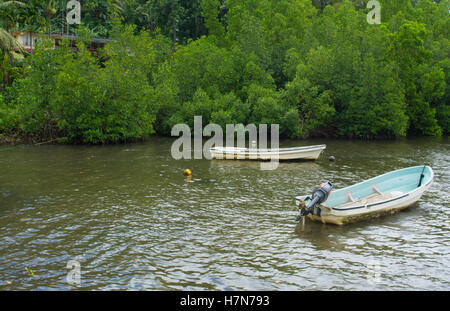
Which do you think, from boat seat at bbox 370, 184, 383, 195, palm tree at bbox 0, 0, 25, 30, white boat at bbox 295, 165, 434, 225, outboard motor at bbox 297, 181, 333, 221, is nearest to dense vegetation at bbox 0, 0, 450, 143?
palm tree at bbox 0, 0, 25, 30

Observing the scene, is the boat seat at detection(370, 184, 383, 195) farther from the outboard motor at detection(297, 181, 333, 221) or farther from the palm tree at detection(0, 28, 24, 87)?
the palm tree at detection(0, 28, 24, 87)

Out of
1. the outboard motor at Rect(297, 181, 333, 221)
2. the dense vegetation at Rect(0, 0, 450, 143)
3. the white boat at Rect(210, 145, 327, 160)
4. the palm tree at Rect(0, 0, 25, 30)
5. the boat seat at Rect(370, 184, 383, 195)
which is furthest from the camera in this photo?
the palm tree at Rect(0, 0, 25, 30)

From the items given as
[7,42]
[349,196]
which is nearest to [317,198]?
[349,196]

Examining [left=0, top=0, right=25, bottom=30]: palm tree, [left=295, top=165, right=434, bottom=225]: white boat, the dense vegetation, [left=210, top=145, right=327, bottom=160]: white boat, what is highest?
[left=0, top=0, right=25, bottom=30]: palm tree

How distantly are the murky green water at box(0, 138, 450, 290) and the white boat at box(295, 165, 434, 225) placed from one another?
36cm

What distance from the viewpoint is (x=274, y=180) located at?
78.3 ft

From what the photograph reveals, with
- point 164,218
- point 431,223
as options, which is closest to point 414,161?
point 431,223

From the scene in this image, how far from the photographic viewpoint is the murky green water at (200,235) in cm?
1148

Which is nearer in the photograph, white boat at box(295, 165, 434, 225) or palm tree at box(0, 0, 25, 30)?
white boat at box(295, 165, 434, 225)

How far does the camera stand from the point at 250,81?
47.5 m

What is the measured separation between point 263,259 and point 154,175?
13.3 m

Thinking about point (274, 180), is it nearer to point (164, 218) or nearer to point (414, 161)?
point (164, 218)

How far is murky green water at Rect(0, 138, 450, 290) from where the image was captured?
37.7 ft
